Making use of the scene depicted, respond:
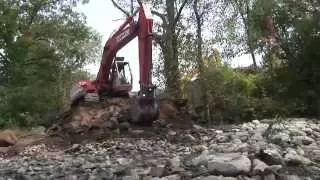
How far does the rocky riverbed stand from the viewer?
8500 millimetres

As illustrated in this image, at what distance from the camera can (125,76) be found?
17047 millimetres

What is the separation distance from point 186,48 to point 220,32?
508 centimetres

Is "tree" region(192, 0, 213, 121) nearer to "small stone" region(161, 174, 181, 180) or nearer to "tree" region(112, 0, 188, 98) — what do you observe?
"tree" region(112, 0, 188, 98)

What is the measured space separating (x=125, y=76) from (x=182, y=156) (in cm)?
687

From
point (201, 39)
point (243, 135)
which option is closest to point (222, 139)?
point (243, 135)

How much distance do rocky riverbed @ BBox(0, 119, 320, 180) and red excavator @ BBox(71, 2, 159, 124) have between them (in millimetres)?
660

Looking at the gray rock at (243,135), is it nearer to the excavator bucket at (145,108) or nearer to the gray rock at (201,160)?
the gray rock at (201,160)

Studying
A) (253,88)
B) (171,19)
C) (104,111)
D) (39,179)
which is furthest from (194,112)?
(39,179)

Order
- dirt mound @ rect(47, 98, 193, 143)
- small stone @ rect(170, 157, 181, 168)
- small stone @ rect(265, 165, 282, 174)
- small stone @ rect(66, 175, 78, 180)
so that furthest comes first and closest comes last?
dirt mound @ rect(47, 98, 193, 143)
small stone @ rect(66, 175, 78, 180)
small stone @ rect(170, 157, 181, 168)
small stone @ rect(265, 165, 282, 174)

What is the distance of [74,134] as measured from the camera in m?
15.2

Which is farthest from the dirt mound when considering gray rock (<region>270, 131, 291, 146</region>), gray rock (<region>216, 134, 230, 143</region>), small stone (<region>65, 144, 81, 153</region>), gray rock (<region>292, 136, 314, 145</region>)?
gray rock (<region>292, 136, 314, 145</region>)

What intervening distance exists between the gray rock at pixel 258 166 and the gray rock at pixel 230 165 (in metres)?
0.09

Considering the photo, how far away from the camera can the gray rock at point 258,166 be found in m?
8.23

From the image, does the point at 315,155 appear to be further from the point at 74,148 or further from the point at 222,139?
the point at 74,148
